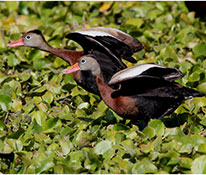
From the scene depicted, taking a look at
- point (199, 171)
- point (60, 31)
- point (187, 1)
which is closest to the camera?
point (199, 171)

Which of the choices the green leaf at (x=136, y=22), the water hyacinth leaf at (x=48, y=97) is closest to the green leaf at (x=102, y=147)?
the water hyacinth leaf at (x=48, y=97)

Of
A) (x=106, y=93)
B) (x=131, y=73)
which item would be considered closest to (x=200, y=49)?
(x=106, y=93)

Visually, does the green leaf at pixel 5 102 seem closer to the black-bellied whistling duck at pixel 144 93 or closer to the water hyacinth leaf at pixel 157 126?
the black-bellied whistling duck at pixel 144 93

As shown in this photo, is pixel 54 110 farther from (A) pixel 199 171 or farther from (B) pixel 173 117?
(A) pixel 199 171

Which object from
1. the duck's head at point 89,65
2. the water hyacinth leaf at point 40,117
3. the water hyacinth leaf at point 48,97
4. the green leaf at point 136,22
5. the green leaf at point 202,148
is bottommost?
the green leaf at point 202,148

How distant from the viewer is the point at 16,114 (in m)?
5.73

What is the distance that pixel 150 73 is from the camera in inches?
183

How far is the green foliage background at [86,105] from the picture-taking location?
4.44 m

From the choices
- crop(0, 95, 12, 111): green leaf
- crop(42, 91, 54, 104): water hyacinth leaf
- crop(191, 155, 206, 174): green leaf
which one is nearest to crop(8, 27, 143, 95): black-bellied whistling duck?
crop(42, 91, 54, 104): water hyacinth leaf

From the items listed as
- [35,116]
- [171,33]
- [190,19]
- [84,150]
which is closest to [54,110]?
[35,116]

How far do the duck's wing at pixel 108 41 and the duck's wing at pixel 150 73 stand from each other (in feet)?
2.87

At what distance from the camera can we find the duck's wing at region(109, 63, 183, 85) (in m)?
4.59

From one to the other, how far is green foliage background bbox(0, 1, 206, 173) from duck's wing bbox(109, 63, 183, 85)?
1.67ft

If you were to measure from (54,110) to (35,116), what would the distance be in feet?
1.41
